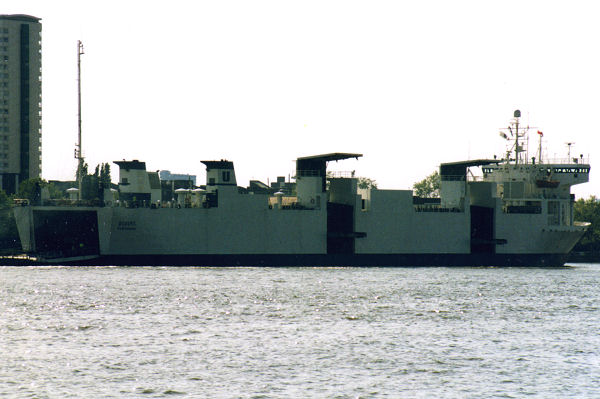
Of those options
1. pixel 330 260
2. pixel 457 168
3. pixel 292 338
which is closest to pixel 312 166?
pixel 330 260

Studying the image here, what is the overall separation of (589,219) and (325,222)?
64.5 meters

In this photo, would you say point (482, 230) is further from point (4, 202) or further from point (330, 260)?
point (4, 202)

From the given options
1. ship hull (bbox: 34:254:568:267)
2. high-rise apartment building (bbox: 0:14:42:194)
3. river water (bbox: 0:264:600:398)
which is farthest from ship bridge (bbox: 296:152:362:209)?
high-rise apartment building (bbox: 0:14:42:194)

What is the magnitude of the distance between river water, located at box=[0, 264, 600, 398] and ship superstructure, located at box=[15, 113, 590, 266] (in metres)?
6.61

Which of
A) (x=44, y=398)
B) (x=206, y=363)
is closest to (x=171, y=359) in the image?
(x=206, y=363)

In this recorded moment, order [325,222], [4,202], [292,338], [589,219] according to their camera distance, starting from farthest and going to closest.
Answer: [589,219], [4,202], [325,222], [292,338]

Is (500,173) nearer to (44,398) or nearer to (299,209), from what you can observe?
(299,209)

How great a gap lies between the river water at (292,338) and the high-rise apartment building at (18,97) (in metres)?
83.3

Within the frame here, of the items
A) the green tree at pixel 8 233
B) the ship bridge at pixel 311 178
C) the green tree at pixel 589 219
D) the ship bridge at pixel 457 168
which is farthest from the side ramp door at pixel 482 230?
the green tree at pixel 8 233

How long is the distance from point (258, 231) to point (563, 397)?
154 ft

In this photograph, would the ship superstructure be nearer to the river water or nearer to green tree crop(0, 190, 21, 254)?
the river water

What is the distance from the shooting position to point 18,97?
142000mm

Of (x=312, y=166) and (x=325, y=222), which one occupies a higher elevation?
(x=312, y=166)

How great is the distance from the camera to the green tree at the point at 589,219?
118m
